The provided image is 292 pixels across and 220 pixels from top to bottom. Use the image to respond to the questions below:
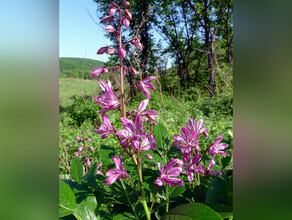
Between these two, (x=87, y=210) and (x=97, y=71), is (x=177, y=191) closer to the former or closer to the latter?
(x=87, y=210)

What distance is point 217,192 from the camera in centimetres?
64

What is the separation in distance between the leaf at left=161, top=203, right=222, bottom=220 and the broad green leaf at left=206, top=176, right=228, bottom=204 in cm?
17

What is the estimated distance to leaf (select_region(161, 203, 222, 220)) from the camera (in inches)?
17.1

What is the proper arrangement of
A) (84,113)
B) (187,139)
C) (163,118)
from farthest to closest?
(84,113) < (163,118) < (187,139)

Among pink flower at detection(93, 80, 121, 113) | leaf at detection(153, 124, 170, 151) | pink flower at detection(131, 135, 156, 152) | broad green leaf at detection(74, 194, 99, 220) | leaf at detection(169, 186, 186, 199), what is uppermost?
pink flower at detection(93, 80, 121, 113)

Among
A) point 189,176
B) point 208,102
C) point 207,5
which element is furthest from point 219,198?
point 207,5

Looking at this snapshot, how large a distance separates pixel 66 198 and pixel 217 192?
0.39m

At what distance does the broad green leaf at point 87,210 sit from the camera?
1.84 ft

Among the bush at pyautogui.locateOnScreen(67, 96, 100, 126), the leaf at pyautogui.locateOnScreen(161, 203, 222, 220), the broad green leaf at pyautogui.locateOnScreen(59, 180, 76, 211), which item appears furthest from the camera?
the bush at pyautogui.locateOnScreen(67, 96, 100, 126)

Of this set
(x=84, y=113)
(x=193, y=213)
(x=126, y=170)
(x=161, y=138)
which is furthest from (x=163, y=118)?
(x=193, y=213)

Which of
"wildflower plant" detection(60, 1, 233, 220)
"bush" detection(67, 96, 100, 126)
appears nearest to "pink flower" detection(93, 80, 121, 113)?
"wildflower plant" detection(60, 1, 233, 220)

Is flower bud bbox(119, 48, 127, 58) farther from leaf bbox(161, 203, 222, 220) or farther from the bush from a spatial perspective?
the bush
